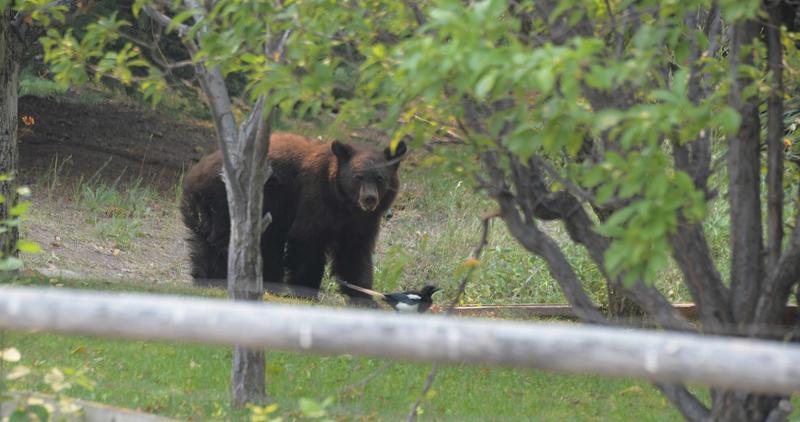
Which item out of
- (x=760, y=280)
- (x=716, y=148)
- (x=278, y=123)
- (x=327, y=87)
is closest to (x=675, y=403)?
(x=760, y=280)

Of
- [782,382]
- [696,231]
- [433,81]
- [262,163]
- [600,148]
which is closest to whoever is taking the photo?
[782,382]

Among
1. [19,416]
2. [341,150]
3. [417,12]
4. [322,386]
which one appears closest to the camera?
[19,416]

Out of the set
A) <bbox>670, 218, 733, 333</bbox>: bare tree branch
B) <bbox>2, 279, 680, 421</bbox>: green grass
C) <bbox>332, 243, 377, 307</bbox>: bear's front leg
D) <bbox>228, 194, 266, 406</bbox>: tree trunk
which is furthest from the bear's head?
<bbox>670, 218, 733, 333</bbox>: bare tree branch

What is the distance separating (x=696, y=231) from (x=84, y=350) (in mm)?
4756

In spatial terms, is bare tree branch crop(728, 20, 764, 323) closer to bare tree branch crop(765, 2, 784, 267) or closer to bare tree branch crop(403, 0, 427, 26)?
bare tree branch crop(765, 2, 784, 267)

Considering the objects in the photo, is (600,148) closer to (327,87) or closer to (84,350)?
(327,87)

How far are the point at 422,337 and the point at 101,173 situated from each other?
14.7m

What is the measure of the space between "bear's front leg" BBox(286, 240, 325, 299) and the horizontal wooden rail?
8713 millimetres

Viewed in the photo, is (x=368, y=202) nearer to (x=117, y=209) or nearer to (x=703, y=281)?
(x=117, y=209)

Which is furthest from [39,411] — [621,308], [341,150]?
[341,150]

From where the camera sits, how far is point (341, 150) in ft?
38.4

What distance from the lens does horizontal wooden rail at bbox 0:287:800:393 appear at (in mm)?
2926

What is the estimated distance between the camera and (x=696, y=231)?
194 inches

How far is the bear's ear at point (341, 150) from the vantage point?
37.9 ft
